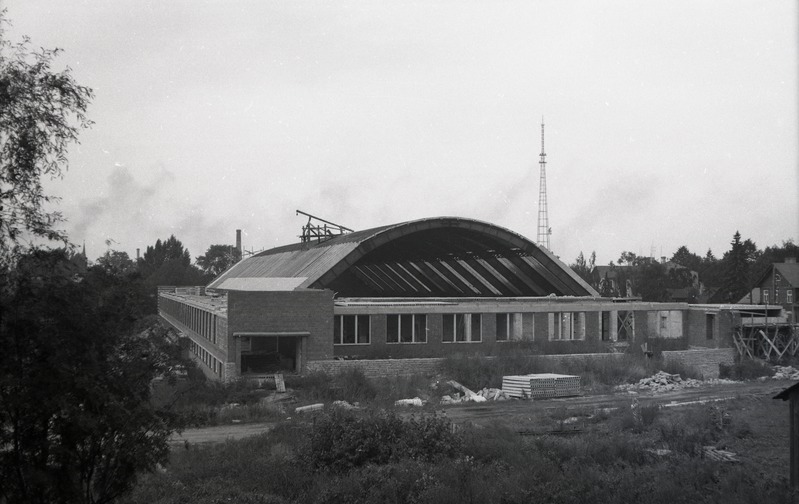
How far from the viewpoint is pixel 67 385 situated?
11383 mm

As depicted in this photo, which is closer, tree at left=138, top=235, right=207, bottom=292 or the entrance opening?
the entrance opening

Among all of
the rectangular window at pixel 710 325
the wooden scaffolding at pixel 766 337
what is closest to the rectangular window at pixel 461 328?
the rectangular window at pixel 710 325

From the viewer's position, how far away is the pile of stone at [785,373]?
4138cm

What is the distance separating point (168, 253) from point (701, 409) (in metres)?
109

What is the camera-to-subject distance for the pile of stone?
41.4m

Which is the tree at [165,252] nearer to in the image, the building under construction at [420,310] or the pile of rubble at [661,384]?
the building under construction at [420,310]

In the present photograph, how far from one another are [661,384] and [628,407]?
970cm

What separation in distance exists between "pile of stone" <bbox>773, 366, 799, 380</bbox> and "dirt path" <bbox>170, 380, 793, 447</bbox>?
2399mm

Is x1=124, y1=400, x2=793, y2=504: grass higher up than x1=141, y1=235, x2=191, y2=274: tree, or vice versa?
x1=141, y1=235, x2=191, y2=274: tree

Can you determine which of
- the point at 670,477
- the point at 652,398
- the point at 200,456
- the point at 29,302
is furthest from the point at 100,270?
the point at 652,398

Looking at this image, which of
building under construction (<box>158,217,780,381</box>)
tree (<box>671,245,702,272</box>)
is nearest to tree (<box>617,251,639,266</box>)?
tree (<box>671,245,702,272</box>)

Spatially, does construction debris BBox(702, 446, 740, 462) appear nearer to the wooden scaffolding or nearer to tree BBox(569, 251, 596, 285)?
the wooden scaffolding

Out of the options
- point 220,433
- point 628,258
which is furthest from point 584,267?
point 220,433

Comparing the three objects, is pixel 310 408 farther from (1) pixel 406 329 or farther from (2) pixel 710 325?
(2) pixel 710 325
